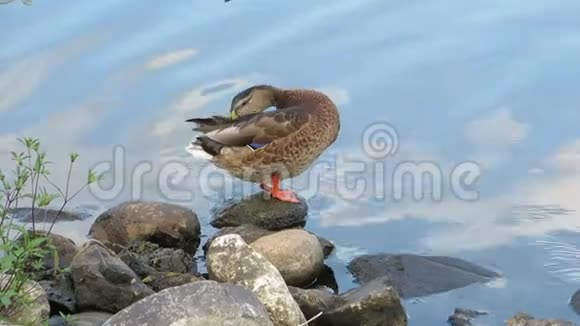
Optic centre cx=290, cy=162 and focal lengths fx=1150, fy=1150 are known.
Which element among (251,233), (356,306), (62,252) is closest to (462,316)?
(356,306)

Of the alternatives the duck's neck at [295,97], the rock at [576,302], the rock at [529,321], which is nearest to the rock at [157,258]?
the duck's neck at [295,97]

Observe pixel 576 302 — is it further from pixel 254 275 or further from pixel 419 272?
pixel 254 275

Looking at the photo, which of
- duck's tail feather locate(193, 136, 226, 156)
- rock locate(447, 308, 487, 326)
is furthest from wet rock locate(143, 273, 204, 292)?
rock locate(447, 308, 487, 326)

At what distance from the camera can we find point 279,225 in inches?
246

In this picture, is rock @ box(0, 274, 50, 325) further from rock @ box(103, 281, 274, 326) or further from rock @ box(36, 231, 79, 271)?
Result: rock @ box(36, 231, 79, 271)

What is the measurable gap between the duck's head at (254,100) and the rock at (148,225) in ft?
2.52

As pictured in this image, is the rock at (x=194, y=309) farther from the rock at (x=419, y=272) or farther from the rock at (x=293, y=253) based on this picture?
the rock at (x=419, y=272)

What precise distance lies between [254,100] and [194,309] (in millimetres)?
2637

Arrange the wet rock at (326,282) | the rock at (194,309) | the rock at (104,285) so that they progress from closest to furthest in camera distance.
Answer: the rock at (194,309) < the rock at (104,285) < the wet rock at (326,282)

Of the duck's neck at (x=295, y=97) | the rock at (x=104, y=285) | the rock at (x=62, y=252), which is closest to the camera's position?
the rock at (x=104, y=285)

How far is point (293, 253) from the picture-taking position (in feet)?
18.4

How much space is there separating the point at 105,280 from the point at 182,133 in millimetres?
2254

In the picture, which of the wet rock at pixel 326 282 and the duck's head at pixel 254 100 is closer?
the wet rock at pixel 326 282

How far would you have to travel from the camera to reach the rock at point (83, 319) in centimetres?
481
